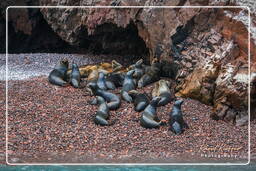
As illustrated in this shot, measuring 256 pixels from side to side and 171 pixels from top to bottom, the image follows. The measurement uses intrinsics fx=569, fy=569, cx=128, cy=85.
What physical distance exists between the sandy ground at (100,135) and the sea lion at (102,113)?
6 centimetres

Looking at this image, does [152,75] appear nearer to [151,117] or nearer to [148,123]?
[151,117]

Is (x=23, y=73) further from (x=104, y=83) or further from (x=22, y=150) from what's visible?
(x=22, y=150)

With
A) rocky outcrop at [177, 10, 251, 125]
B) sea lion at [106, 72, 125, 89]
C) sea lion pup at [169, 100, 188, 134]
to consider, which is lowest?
sea lion at [106, 72, 125, 89]

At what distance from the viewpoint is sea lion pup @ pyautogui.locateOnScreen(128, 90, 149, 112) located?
15.9 ft

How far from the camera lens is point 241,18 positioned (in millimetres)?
4781

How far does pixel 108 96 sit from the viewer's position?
502cm

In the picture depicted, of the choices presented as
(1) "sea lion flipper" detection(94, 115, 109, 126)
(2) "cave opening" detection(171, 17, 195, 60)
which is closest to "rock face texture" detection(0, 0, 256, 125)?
(2) "cave opening" detection(171, 17, 195, 60)

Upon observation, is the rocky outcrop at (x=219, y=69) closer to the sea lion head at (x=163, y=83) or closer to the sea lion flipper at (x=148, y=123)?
the sea lion head at (x=163, y=83)

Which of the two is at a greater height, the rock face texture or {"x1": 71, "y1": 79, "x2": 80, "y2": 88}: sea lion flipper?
the rock face texture

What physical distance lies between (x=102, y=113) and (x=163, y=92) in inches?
29.2

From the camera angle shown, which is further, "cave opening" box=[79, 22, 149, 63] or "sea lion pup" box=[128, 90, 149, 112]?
"cave opening" box=[79, 22, 149, 63]

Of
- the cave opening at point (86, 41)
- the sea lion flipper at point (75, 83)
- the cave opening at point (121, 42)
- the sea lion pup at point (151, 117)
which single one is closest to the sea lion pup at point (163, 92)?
the sea lion pup at point (151, 117)

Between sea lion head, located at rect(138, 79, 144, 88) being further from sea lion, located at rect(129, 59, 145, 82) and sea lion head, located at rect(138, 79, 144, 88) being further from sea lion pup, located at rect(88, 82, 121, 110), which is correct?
sea lion pup, located at rect(88, 82, 121, 110)

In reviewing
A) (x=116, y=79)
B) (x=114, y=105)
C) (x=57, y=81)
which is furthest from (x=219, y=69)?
(x=57, y=81)
